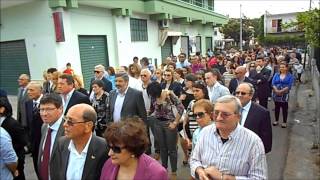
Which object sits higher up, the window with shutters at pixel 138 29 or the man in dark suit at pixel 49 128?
the window with shutters at pixel 138 29

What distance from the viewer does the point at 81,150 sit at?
126 inches

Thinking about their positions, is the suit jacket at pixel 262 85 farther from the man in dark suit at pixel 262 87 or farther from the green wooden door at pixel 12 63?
the green wooden door at pixel 12 63

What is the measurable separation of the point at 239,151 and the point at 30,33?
43.1ft

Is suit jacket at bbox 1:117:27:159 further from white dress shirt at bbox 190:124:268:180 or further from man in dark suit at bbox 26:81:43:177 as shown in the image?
white dress shirt at bbox 190:124:268:180

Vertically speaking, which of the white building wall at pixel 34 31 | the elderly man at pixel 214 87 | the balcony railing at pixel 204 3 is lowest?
the elderly man at pixel 214 87

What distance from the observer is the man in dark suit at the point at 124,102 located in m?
5.71

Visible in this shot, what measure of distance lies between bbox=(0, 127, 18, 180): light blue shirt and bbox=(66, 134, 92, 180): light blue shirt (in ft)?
3.86

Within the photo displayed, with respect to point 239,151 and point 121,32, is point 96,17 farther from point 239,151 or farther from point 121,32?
point 239,151

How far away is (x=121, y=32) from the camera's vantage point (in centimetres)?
1766

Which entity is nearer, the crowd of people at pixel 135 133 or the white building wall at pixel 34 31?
the crowd of people at pixel 135 133

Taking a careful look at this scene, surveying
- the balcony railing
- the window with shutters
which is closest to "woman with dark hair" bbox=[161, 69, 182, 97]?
the window with shutters

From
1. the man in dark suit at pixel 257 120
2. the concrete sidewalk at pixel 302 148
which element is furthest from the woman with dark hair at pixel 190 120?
the concrete sidewalk at pixel 302 148

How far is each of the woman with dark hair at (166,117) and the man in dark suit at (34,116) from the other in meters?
1.87

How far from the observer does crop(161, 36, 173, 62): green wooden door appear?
24181mm
